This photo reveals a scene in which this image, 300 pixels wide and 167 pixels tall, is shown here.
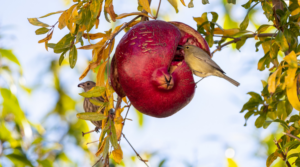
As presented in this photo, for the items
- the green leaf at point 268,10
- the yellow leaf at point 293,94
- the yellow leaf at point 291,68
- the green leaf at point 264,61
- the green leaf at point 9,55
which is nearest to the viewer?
the yellow leaf at point 291,68

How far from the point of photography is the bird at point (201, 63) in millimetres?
1366

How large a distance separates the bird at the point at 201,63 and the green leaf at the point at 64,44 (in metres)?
0.48

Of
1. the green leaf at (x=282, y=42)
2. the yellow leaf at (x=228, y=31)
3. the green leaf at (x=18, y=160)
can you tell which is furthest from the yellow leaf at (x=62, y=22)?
the green leaf at (x=18, y=160)

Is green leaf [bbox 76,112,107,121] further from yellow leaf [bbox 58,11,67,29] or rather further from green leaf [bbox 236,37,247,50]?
green leaf [bbox 236,37,247,50]

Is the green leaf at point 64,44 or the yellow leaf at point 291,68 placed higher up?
the green leaf at point 64,44

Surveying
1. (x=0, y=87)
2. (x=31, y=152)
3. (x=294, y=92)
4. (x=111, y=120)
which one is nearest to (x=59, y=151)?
(x=31, y=152)

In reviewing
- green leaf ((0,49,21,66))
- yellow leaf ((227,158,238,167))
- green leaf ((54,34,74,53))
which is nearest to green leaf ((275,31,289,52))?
green leaf ((54,34,74,53))

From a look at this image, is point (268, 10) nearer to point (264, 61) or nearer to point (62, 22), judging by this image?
point (264, 61)

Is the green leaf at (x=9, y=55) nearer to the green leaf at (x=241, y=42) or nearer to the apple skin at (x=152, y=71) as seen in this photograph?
the apple skin at (x=152, y=71)

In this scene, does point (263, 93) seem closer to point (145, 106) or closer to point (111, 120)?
point (145, 106)

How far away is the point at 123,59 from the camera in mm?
1319

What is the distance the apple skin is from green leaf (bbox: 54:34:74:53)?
8.0 inches

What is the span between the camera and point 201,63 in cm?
147

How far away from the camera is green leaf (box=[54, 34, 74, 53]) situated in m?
1.38
